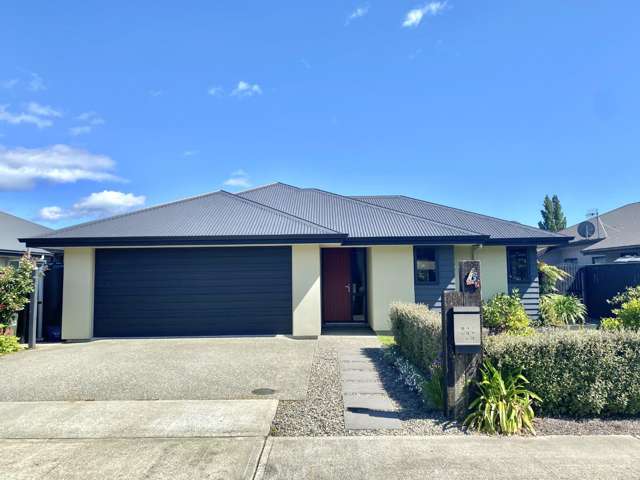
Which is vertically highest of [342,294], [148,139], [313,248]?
[148,139]

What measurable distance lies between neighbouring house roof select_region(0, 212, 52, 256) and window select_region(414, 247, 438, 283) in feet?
38.5

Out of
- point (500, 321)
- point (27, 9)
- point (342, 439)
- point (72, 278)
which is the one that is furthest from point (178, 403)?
point (27, 9)

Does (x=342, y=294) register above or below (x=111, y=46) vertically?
below

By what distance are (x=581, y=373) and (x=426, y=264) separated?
21.7 feet

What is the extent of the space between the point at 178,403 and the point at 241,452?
184 centimetres

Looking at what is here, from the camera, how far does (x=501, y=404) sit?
166 inches

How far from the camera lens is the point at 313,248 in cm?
995

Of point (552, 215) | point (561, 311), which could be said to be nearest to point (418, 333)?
point (561, 311)

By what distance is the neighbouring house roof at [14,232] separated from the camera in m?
11.9

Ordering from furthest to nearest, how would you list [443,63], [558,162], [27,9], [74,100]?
[558,162], [74,100], [443,63], [27,9]

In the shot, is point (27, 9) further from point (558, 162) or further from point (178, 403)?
point (558, 162)

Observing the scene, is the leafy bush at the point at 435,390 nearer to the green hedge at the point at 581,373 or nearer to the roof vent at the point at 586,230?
the green hedge at the point at 581,373

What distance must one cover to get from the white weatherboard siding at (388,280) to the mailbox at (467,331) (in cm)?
607

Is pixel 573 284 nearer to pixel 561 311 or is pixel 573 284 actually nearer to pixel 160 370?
pixel 561 311
